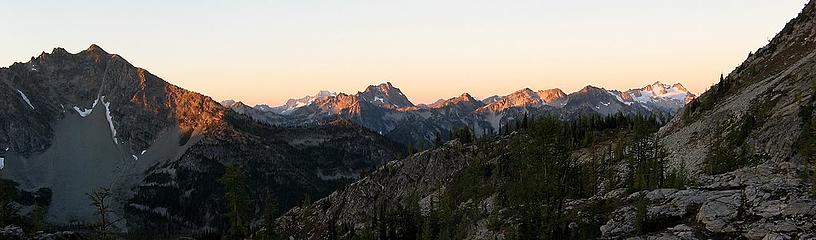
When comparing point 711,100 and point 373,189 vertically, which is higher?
point 711,100

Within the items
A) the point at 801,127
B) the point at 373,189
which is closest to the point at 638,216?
the point at 801,127

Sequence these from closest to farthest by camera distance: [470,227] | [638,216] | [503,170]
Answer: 1. [638,216]
2. [470,227]
3. [503,170]

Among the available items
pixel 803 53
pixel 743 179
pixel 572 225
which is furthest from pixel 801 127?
pixel 803 53

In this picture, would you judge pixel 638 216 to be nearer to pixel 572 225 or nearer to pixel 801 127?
pixel 572 225

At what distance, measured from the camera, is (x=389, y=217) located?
11719 cm

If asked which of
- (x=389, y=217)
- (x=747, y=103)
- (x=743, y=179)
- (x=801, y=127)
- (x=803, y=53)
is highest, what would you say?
(x=803, y=53)

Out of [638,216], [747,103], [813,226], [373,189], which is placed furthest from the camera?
[373,189]

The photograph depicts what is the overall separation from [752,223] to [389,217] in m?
90.3

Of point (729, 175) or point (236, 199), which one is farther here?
point (236, 199)

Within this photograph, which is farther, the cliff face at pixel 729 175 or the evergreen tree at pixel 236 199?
the evergreen tree at pixel 236 199

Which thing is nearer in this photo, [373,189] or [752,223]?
[752,223]

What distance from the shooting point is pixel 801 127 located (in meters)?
52.1

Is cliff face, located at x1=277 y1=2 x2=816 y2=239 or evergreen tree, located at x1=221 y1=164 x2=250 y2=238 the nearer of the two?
cliff face, located at x1=277 y1=2 x2=816 y2=239

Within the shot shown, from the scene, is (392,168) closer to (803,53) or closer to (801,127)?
(803,53)
